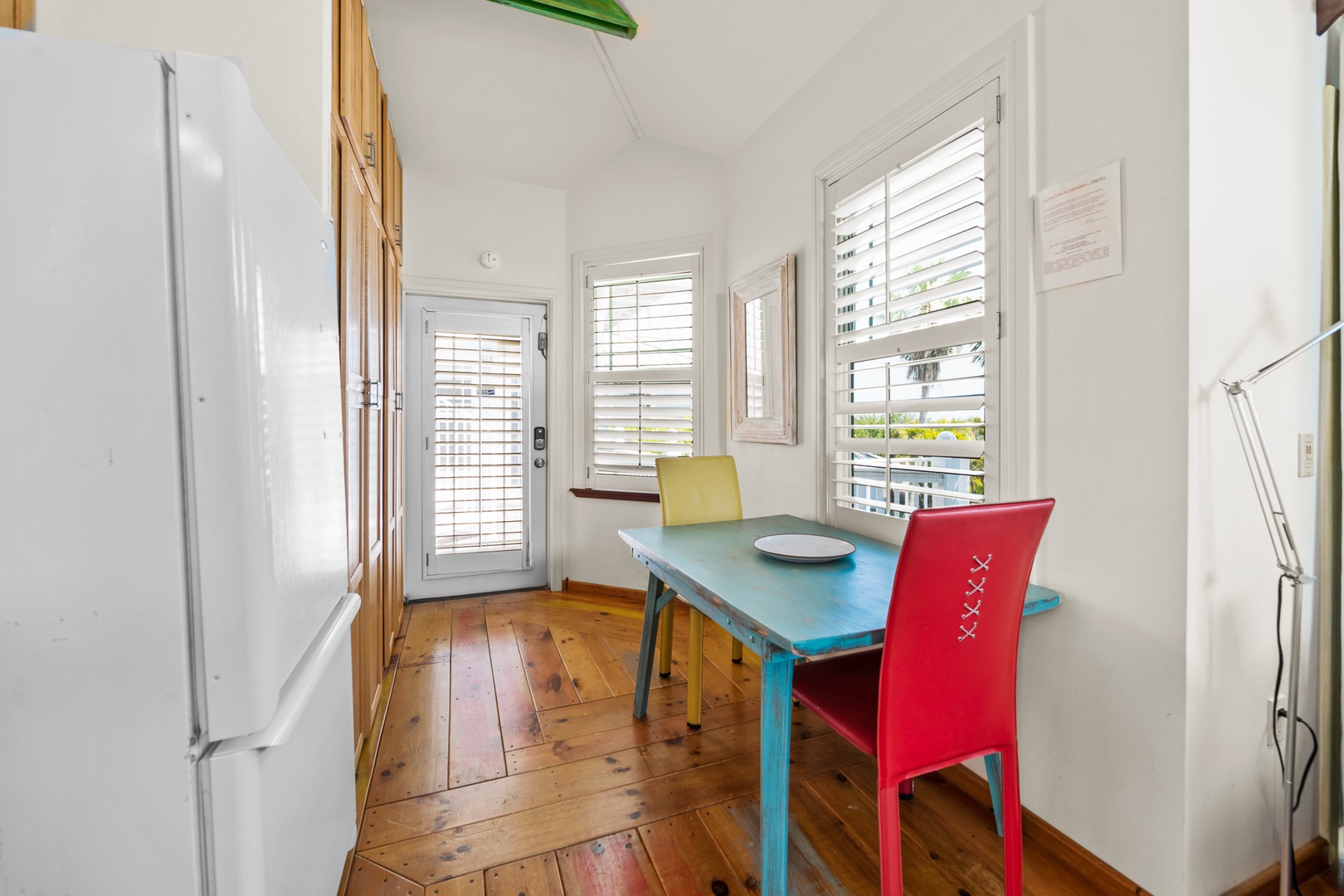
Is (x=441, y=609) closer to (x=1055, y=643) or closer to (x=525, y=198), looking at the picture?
(x=525, y=198)

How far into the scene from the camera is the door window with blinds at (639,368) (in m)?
3.38

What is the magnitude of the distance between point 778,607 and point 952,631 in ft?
1.15

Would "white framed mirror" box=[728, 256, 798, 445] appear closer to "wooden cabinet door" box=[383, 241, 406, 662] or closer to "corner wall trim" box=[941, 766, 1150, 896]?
"corner wall trim" box=[941, 766, 1150, 896]

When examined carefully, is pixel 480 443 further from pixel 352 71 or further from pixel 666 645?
pixel 352 71

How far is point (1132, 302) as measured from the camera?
1.28m

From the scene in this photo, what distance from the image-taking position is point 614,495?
11.6 feet

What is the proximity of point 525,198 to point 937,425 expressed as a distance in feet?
9.51

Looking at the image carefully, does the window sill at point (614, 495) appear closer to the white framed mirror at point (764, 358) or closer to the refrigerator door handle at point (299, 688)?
the white framed mirror at point (764, 358)

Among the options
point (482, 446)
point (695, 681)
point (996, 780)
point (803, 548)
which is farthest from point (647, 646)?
point (482, 446)

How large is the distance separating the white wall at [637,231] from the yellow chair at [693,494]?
1.79 feet

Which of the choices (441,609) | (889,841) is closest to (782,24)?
(889,841)

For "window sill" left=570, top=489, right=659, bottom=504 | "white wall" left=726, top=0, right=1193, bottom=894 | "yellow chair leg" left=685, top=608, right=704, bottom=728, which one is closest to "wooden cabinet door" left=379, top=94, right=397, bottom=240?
"window sill" left=570, top=489, right=659, bottom=504

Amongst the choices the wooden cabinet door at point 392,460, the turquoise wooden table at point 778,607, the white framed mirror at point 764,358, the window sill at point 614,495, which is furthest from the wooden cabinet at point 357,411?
the white framed mirror at point 764,358

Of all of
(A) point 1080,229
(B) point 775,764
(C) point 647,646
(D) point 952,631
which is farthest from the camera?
(C) point 647,646
